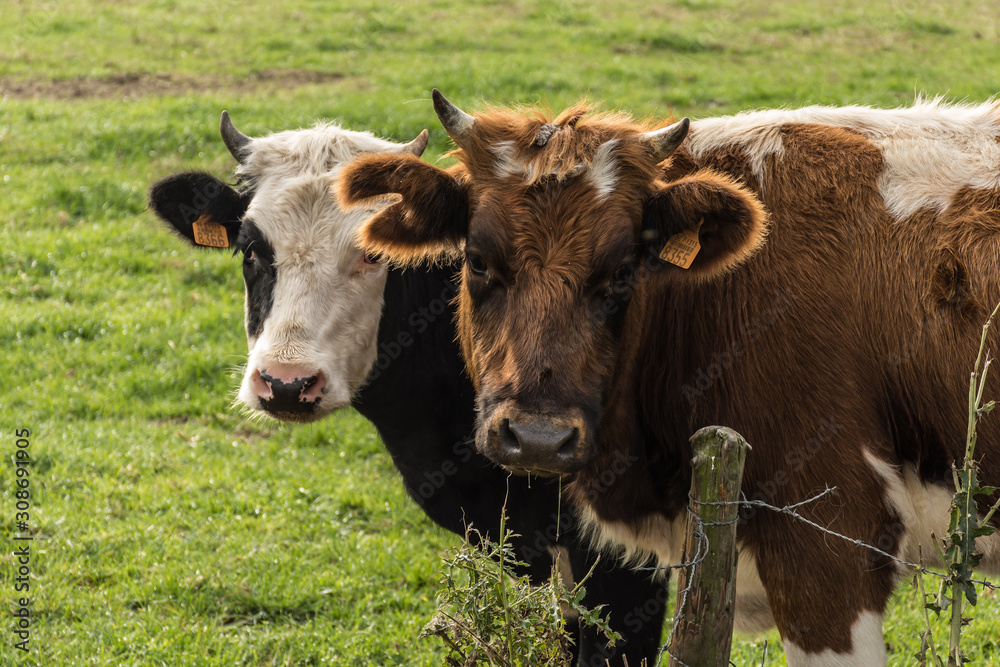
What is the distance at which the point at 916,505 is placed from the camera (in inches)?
135

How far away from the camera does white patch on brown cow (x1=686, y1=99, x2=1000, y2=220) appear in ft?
11.4

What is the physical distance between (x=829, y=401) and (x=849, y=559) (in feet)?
1.87

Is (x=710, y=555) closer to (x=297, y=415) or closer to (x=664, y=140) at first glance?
(x=664, y=140)

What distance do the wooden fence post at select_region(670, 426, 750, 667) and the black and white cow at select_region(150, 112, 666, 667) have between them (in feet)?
5.22

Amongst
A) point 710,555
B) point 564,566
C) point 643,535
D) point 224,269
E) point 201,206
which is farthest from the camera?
point 224,269

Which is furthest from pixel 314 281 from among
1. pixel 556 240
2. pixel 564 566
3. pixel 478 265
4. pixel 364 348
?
pixel 564 566

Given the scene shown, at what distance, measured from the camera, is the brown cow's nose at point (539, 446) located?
2896 millimetres

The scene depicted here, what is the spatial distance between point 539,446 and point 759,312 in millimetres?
1136

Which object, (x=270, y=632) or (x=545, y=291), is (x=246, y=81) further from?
(x=545, y=291)

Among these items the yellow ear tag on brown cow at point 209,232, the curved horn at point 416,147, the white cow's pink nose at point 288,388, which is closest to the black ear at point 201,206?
the yellow ear tag on brown cow at point 209,232

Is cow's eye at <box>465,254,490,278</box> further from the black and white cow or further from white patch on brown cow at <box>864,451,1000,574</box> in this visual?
white patch on brown cow at <box>864,451,1000,574</box>

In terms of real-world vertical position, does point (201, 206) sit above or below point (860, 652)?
above

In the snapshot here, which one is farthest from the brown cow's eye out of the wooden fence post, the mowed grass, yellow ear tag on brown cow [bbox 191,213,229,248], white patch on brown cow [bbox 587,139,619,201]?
yellow ear tag on brown cow [bbox 191,213,229,248]

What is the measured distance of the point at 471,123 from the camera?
351 cm
